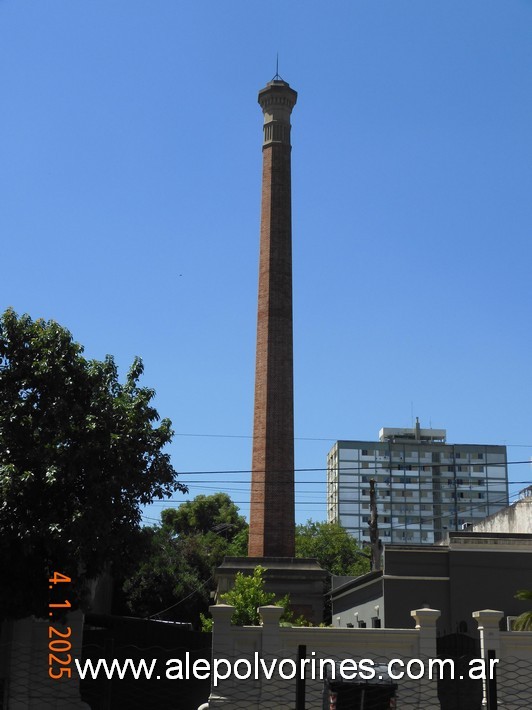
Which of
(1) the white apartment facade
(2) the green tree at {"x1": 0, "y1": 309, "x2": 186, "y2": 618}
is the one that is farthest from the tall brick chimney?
(1) the white apartment facade

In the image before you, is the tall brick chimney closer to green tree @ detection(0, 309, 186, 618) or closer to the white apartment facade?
green tree @ detection(0, 309, 186, 618)

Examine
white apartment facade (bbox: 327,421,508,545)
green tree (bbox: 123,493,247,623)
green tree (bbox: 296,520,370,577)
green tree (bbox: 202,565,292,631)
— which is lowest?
green tree (bbox: 202,565,292,631)

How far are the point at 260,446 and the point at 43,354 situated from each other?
22358mm

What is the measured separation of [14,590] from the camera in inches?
610

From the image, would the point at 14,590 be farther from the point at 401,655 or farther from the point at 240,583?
the point at 240,583

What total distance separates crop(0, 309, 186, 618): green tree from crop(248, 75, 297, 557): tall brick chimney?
1990 centimetres

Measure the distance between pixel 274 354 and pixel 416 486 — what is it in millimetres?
68389

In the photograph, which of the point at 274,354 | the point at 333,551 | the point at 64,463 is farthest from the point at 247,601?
the point at 333,551

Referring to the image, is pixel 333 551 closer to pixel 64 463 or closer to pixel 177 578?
pixel 177 578

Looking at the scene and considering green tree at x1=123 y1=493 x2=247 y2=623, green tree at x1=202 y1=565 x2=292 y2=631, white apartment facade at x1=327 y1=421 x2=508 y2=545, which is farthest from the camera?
white apartment facade at x1=327 y1=421 x2=508 y2=545

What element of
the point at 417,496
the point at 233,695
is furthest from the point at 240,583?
the point at 417,496

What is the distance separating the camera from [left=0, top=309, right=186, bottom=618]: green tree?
15.9 m

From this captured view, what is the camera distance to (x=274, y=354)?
4022cm

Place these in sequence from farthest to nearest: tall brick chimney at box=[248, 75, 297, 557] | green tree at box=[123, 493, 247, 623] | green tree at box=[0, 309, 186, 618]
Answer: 1. green tree at box=[123, 493, 247, 623]
2. tall brick chimney at box=[248, 75, 297, 557]
3. green tree at box=[0, 309, 186, 618]
